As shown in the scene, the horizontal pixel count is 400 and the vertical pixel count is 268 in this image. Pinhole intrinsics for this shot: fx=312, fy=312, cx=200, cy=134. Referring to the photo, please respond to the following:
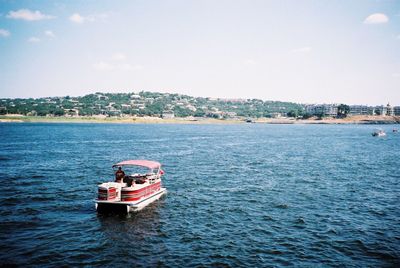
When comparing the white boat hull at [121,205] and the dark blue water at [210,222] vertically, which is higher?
the white boat hull at [121,205]

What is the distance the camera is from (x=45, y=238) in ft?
70.5

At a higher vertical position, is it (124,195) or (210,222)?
(124,195)

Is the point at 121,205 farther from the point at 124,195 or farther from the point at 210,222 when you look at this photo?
the point at 210,222

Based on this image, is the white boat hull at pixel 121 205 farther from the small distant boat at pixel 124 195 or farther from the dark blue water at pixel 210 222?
the dark blue water at pixel 210 222

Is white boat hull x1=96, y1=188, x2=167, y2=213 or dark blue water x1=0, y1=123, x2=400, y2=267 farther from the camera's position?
white boat hull x1=96, y1=188, x2=167, y2=213

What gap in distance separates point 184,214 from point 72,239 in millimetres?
9505

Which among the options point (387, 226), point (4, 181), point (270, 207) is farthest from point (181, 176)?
point (387, 226)

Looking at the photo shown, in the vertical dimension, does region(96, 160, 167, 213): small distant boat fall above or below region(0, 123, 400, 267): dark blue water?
above

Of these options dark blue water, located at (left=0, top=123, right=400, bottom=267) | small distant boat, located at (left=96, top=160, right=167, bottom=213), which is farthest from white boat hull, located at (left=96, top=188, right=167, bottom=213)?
dark blue water, located at (left=0, top=123, right=400, bottom=267)

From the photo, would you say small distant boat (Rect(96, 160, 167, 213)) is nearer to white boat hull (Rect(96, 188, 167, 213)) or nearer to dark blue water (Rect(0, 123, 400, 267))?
white boat hull (Rect(96, 188, 167, 213))

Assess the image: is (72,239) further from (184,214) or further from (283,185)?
(283,185)

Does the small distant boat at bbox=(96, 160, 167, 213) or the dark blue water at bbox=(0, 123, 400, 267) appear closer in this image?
the dark blue water at bbox=(0, 123, 400, 267)

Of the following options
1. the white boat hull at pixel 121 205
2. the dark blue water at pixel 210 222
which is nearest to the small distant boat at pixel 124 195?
the white boat hull at pixel 121 205

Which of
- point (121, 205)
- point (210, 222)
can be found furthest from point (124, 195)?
point (210, 222)
